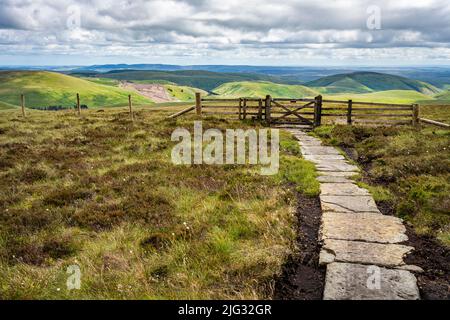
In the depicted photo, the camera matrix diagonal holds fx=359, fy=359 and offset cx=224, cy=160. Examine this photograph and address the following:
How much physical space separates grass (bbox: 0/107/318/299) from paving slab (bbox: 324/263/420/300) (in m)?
0.85

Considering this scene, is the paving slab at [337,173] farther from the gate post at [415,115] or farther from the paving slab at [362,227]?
the gate post at [415,115]

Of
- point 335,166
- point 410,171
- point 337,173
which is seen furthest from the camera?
point 335,166

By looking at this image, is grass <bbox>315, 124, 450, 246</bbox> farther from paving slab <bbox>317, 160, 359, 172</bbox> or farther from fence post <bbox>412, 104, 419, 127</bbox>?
fence post <bbox>412, 104, 419, 127</bbox>

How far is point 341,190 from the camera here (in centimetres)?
950

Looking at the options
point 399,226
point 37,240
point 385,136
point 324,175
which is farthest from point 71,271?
point 385,136

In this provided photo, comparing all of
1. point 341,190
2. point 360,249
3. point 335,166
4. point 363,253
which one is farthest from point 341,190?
point 363,253

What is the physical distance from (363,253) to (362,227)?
1.19 metres

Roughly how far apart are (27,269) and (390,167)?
412 inches

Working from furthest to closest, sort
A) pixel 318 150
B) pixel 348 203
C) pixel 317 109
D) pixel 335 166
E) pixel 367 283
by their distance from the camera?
pixel 317 109
pixel 318 150
pixel 335 166
pixel 348 203
pixel 367 283

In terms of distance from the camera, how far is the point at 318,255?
604cm

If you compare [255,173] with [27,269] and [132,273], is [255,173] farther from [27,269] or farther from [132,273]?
[27,269]

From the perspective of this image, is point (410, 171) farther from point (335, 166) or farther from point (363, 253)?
point (363, 253)

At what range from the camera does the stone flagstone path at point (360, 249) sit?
490 centimetres

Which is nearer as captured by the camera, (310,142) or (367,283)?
(367,283)
